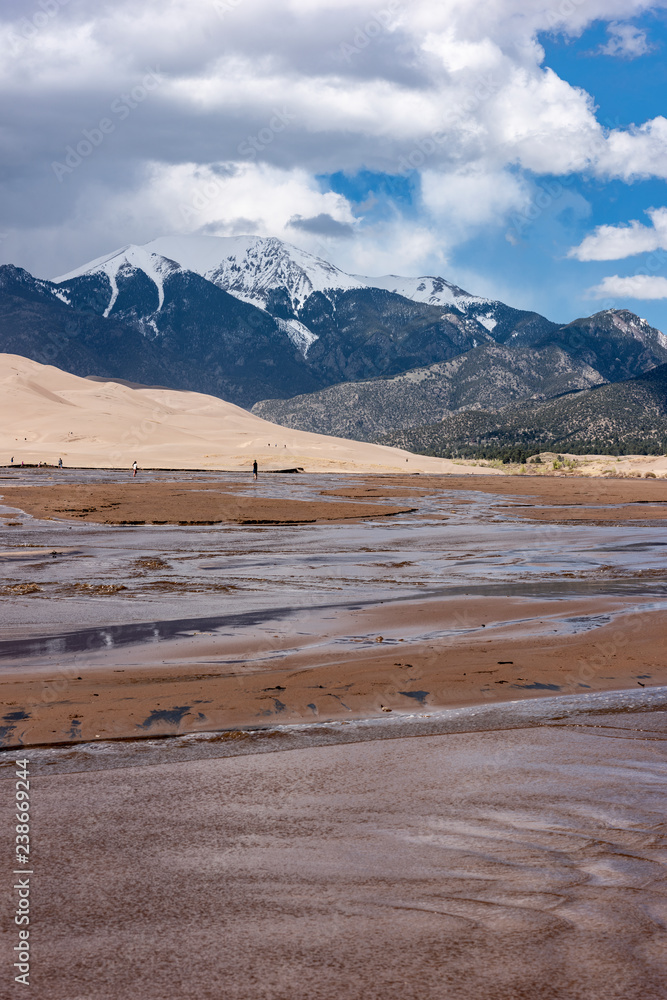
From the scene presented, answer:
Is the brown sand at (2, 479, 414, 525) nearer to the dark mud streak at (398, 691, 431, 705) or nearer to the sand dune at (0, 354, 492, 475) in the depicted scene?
the dark mud streak at (398, 691, 431, 705)

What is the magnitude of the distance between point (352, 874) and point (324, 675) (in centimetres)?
488

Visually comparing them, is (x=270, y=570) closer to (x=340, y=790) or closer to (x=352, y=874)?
(x=340, y=790)

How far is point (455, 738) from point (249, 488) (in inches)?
1968

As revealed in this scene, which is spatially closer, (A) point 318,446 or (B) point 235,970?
(B) point 235,970

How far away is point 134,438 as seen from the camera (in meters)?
120

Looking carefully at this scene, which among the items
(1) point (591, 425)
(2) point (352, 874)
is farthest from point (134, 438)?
(2) point (352, 874)

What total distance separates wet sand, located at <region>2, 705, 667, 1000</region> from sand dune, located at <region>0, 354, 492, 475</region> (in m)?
84.4

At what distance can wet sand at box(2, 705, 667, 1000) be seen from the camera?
395 cm

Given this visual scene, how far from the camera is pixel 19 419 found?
12388 centimetres

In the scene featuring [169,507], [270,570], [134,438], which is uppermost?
[134,438]

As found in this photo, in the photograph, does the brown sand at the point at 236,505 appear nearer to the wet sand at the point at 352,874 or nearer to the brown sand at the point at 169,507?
the brown sand at the point at 169,507

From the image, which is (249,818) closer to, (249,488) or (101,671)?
(101,671)

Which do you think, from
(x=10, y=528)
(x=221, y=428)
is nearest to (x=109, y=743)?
(x=10, y=528)

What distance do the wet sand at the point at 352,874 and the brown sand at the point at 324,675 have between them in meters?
1.04
